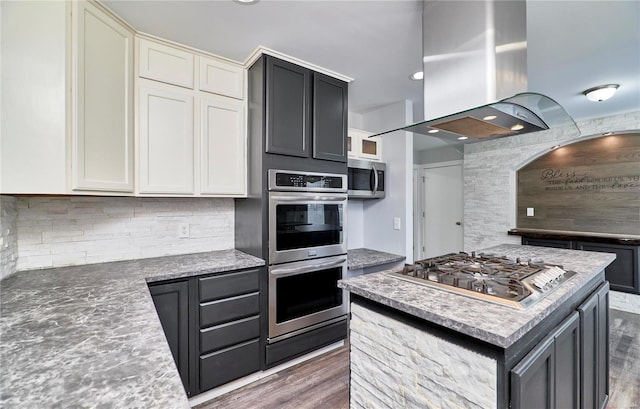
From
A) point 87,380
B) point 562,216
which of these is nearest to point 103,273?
point 87,380

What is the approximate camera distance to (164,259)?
7.21 ft

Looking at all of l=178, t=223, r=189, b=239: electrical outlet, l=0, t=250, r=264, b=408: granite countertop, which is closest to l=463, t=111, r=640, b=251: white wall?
l=178, t=223, r=189, b=239: electrical outlet

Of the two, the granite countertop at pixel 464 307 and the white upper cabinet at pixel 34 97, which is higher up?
the white upper cabinet at pixel 34 97

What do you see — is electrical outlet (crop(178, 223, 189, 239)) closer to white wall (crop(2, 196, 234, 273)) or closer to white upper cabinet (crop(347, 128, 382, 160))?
white wall (crop(2, 196, 234, 273))

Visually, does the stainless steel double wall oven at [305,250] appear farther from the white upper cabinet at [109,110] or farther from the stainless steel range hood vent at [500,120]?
the stainless steel range hood vent at [500,120]

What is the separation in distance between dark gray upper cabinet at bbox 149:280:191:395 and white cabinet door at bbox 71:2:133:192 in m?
0.71

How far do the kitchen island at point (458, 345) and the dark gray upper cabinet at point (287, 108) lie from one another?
1.25 meters

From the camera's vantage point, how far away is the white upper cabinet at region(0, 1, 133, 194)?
1.38m

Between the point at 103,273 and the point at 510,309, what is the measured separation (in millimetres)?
2152

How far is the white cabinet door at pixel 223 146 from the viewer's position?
7.25 ft

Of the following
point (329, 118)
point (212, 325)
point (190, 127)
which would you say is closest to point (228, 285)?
point (212, 325)

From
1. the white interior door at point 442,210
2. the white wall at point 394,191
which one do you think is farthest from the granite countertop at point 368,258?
the white interior door at point 442,210

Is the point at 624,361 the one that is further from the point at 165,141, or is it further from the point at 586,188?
the point at 165,141

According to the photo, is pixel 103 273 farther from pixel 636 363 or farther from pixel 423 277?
pixel 636 363
